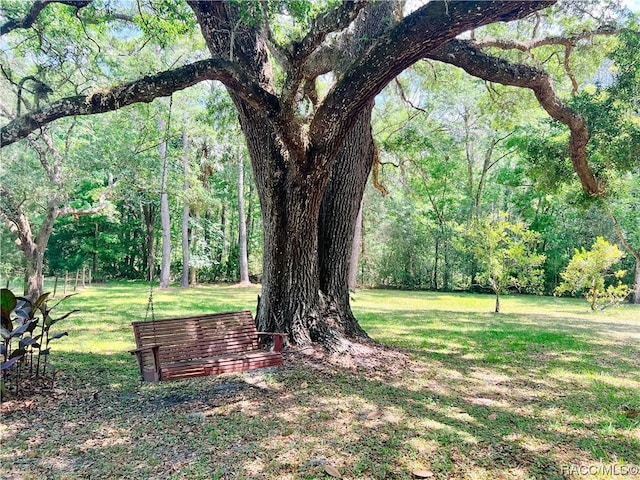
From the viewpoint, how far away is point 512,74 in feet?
16.6

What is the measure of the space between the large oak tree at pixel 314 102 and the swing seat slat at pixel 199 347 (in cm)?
68

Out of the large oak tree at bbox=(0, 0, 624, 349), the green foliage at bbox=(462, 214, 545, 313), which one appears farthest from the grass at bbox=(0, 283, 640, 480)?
the green foliage at bbox=(462, 214, 545, 313)

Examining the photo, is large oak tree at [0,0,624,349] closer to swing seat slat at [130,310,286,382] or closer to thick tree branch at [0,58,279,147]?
thick tree branch at [0,58,279,147]

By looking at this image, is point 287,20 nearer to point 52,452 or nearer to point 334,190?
point 334,190

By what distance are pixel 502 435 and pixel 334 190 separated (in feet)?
11.8

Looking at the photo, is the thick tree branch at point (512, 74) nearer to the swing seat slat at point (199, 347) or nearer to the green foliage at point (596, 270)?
the swing seat slat at point (199, 347)

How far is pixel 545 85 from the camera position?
519 centimetres

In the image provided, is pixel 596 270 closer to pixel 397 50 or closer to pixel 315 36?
pixel 397 50

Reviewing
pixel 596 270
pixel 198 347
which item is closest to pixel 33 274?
pixel 198 347

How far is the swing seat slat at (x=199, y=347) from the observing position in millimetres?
3735

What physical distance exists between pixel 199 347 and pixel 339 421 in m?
1.70

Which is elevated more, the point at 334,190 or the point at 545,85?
the point at 545,85

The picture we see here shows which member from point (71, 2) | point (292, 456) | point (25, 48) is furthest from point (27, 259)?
point (292, 456)

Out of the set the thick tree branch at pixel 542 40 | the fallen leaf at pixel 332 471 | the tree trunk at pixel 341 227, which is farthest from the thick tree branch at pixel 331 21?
the fallen leaf at pixel 332 471
